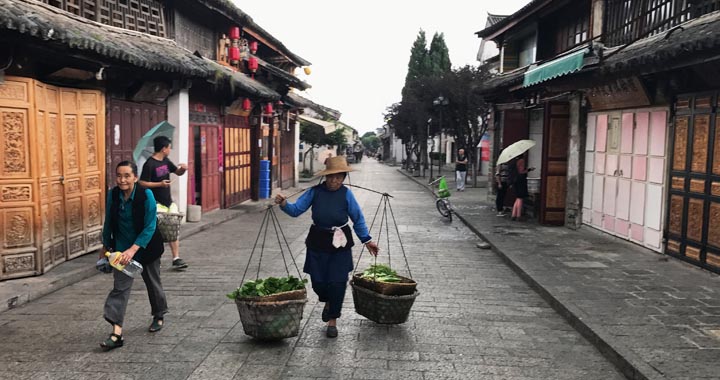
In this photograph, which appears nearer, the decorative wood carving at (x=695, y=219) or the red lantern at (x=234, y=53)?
the decorative wood carving at (x=695, y=219)

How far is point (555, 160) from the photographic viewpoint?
13.3m

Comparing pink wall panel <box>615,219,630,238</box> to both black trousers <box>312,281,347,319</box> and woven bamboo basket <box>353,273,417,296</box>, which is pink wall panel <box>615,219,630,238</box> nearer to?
woven bamboo basket <box>353,273,417,296</box>

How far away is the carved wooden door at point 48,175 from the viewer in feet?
23.3

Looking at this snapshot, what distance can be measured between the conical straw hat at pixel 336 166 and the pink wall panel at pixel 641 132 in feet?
22.5

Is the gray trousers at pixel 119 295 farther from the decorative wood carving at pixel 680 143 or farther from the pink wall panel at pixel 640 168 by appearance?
the pink wall panel at pixel 640 168

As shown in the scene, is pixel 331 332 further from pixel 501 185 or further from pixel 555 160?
pixel 501 185

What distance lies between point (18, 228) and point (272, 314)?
422 centimetres

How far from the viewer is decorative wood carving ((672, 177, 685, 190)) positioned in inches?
347

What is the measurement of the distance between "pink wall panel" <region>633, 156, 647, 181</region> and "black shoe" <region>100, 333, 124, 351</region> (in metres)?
→ 8.76

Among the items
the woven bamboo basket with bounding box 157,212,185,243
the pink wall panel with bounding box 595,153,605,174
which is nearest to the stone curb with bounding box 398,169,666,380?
the pink wall panel with bounding box 595,153,605,174

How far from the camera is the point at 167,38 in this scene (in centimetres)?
1234

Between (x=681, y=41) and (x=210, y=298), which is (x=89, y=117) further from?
(x=681, y=41)

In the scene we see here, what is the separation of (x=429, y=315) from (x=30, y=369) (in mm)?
3831

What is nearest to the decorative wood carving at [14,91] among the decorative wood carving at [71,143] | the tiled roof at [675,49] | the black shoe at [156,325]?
the decorative wood carving at [71,143]
